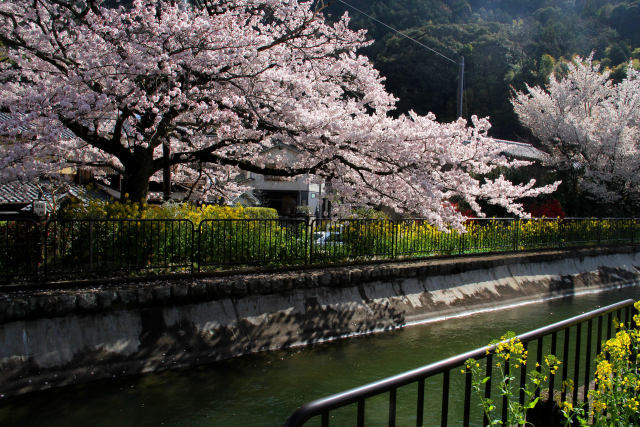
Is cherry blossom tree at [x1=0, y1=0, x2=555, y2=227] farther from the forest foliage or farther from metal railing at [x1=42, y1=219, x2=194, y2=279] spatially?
the forest foliage

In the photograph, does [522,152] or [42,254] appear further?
[522,152]

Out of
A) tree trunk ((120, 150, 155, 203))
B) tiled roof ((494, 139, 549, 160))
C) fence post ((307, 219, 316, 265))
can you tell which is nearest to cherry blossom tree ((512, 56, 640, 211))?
tiled roof ((494, 139, 549, 160))

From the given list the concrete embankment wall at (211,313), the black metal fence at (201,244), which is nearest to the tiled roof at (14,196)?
the black metal fence at (201,244)

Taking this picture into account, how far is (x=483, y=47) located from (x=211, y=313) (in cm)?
5459

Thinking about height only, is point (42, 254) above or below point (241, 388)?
above

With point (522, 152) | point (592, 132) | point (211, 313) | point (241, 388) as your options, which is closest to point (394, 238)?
point (211, 313)

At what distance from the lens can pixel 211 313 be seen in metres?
8.63

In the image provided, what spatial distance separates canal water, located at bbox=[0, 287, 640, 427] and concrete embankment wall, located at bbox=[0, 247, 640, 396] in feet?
1.02

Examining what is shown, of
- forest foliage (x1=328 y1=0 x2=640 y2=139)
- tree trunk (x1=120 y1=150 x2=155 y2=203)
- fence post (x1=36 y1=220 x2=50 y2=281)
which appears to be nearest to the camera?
fence post (x1=36 y1=220 x2=50 y2=281)

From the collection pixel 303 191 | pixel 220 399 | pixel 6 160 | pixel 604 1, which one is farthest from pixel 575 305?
pixel 604 1

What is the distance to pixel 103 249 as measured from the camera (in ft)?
29.8

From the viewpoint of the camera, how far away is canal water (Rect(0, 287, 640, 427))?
6.18 meters

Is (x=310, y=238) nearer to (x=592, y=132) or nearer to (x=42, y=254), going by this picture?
(x=42, y=254)

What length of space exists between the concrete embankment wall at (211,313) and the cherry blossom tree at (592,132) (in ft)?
46.9
